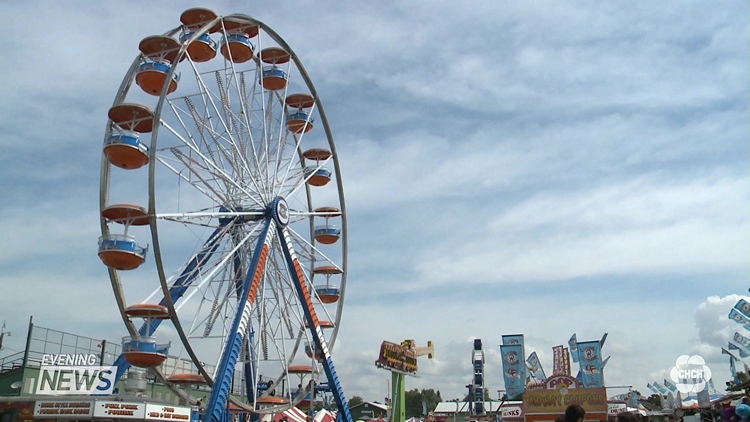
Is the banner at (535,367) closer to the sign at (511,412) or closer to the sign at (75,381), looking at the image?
the sign at (511,412)

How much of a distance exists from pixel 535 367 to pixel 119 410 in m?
43.0

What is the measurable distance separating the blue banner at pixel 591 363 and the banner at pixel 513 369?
15.6 ft

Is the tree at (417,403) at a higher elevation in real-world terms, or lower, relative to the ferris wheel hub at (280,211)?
lower

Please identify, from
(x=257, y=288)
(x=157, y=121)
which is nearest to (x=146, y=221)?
(x=157, y=121)

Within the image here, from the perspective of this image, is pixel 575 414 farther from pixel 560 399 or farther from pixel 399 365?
pixel 399 365

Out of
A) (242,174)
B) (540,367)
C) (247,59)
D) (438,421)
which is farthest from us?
Result: (438,421)

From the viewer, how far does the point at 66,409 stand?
63.6 feet

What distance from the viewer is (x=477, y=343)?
54.9 metres

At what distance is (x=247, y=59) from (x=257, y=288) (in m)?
9.89

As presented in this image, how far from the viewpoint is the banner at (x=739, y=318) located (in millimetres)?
36094

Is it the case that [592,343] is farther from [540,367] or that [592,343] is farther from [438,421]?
[438,421]

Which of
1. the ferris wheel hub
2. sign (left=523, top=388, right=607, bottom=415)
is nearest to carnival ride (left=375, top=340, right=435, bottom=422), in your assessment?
sign (left=523, top=388, right=607, bottom=415)

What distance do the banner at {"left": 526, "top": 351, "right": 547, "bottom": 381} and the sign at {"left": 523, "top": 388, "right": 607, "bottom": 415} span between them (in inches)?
887

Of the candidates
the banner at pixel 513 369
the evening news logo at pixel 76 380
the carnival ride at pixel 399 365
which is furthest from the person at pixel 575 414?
the banner at pixel 513 369
